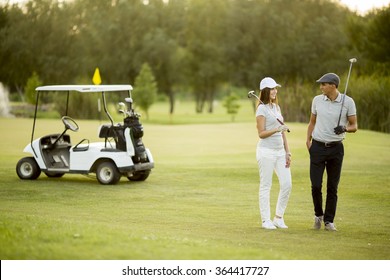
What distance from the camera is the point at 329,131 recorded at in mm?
8648

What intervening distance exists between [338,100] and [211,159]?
33.7ft

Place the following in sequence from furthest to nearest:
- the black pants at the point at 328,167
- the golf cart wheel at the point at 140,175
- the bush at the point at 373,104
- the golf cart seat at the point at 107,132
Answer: the bush at the point at 373,104 → the golf cart wheel at the point at 140,175 → the golf cart seat at the point at 107,132 → the black pants at the point at 328,167

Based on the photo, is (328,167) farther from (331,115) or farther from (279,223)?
(279,223)

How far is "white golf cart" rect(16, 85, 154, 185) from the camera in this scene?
13375mm

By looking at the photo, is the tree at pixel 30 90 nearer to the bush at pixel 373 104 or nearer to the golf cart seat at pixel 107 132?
the bush at pixel 373 104

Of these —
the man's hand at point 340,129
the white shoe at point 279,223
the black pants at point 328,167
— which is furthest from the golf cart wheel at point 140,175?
the man's hand at point 340,129

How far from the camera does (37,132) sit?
932 inches

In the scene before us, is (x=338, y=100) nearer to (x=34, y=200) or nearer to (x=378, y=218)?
(x=378, y=218)

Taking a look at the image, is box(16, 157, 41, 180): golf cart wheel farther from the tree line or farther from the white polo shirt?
the tree line

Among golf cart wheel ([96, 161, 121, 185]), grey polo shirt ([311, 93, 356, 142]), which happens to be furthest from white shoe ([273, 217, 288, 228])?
golf cart wheel ([96, 161, 121, 185])

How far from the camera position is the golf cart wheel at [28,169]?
45.9 feet

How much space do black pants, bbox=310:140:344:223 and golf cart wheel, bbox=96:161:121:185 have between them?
515cm

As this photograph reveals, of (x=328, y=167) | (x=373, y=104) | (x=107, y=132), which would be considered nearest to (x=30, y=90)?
(x=373, y=104)
